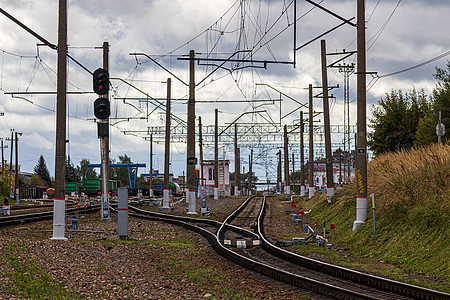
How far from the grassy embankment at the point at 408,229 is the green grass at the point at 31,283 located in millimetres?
7104

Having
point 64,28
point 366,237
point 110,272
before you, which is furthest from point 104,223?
point 110,272

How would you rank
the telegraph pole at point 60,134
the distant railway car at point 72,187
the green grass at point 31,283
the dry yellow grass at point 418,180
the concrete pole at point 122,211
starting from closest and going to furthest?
the green grass at point 31,283 < the dry yellow grass at point 418,180 < the telegraph pole at point 60,134 < the concrete pole at point 122,211 < the distant railway car at point 72,187

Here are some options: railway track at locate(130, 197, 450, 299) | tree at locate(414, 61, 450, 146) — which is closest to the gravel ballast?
railway track at locate(130, 197, 450, 299)

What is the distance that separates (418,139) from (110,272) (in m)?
41.0

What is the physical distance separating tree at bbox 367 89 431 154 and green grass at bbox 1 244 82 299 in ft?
152

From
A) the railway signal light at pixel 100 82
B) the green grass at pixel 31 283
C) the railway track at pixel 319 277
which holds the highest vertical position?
the railway signal light at pixel 100 82

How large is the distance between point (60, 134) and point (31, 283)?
10383 millimetres

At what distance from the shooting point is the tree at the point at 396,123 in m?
54.1

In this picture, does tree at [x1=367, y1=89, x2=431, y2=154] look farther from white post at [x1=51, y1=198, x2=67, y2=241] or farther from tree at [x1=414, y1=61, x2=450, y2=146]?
white post at [x1=51, y1=198, x2=67, y2=241]

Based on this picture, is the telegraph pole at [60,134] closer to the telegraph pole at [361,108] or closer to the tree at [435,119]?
the telegraph pole at [361,108]

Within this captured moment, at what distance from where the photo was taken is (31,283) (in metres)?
10.5

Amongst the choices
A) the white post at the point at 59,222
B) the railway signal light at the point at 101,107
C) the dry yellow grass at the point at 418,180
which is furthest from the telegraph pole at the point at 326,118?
the white post at the point at 59,222

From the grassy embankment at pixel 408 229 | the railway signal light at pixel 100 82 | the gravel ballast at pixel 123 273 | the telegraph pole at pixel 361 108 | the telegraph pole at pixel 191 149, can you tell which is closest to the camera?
the gravel ballast at pixel 123 273

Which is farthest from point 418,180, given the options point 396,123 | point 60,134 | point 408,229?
point 396,123
